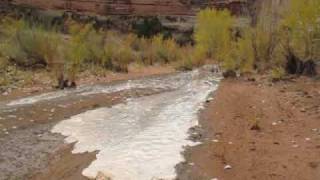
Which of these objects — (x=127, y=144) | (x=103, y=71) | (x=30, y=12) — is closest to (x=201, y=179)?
(x=127, y=144)

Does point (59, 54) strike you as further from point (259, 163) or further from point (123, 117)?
point (259, 163)

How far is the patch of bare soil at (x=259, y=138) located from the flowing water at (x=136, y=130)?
0.39 meters

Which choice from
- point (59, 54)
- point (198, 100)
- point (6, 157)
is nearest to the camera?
point (6, 157)

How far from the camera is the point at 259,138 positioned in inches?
432

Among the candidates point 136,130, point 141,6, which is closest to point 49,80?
point 136,130

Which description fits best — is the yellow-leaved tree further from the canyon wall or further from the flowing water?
the canyon wall

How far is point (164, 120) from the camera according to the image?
1341 cm

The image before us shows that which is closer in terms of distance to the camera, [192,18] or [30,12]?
[30,12]

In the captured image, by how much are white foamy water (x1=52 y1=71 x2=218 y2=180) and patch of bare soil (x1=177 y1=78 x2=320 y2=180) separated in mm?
387

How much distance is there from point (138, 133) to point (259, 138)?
8.42 ft

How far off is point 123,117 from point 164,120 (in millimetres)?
1242

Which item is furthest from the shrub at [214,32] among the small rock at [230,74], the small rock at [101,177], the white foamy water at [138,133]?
the small rock at [101,177]

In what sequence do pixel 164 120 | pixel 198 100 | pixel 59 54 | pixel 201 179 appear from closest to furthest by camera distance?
pixel 201 179, pixel 164 120, pixel 198 100, pixel 59 54

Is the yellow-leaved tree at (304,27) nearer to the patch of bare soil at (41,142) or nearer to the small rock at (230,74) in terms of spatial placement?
the small rock at (230,74)
